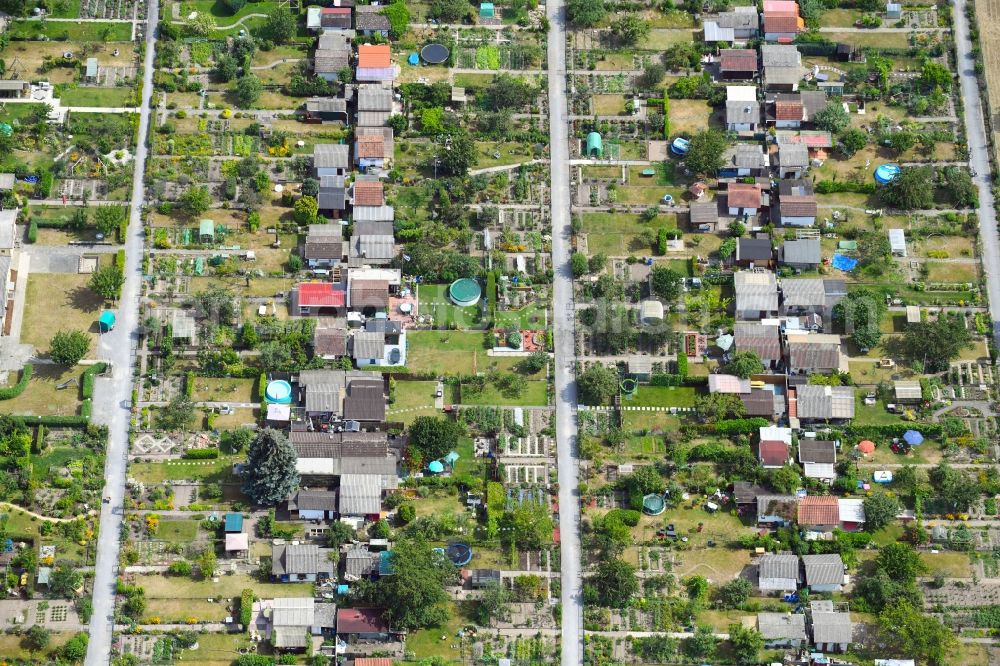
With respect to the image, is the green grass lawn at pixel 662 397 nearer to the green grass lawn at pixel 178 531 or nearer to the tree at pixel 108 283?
the green grass lawn at pixel 178 531

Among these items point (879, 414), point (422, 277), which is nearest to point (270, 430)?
point (422, 277)

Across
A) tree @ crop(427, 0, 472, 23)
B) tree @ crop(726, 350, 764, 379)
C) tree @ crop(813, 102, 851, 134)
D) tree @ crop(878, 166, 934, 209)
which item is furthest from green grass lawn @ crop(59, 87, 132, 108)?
tree @ crop(878, 166, 934, 209)

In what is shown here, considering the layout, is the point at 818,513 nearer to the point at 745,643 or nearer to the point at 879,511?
the point at 879,511

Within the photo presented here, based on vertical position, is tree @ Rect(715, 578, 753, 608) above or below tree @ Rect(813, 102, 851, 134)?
below

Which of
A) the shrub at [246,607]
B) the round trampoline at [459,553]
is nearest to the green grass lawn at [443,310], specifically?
the round trampoline at [459,553]

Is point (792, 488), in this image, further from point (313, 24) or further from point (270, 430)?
point (313, 24)

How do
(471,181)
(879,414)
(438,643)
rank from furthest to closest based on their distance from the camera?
(471,181) < (879,414) < (438,643)

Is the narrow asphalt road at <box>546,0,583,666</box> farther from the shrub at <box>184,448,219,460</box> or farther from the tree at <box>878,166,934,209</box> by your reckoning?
the tree at <box>878,166,934,209</box>
